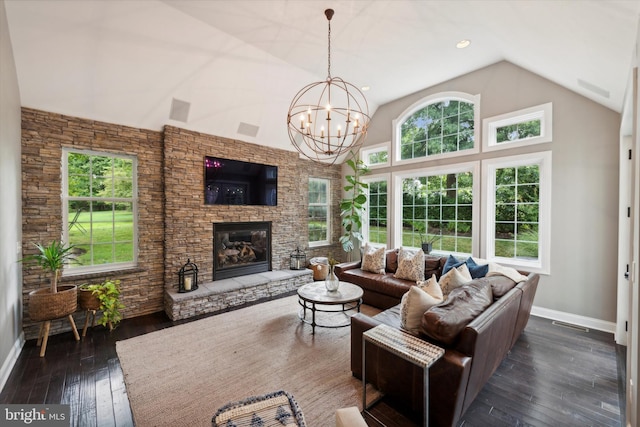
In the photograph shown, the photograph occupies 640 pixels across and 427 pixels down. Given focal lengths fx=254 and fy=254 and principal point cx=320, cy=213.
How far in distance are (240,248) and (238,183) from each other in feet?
4.19

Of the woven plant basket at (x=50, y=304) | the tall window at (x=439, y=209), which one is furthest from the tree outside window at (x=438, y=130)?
the woven plant basket at (x=50, y=304)

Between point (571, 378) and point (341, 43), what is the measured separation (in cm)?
461

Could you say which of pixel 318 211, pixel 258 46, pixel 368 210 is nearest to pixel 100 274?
pixel 258 46

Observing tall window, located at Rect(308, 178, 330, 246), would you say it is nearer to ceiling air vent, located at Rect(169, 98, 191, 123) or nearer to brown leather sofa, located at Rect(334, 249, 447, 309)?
brown leather sofa, located at Rect(334, 249, 447, 309)

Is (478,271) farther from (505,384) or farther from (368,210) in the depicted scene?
(368,210)

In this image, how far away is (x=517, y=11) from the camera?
95.5 inches

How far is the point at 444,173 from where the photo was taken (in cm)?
499

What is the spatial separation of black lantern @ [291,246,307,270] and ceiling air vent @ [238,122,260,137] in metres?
2.63

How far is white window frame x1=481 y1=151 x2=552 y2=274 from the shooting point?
376 cm

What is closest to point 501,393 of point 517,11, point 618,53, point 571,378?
point 571,378

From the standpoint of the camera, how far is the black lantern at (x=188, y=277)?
4016 millimetres

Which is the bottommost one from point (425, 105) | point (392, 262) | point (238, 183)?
point (392, 262)

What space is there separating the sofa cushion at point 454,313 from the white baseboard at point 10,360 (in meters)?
3.71

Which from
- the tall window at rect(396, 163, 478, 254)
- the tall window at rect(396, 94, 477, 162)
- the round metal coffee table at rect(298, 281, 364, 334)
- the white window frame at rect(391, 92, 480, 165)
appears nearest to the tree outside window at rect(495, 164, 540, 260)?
the tall window at rect(396, 163, 478, 254)
